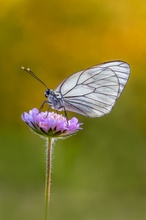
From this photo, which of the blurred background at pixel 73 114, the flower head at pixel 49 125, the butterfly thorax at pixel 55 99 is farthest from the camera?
the blurred background at pixel 73 114

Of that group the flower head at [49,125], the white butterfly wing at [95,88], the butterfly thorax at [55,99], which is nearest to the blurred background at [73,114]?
the white butterfly wing at [95,88]

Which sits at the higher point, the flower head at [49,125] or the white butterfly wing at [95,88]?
the white butterfly wing at [95,88]

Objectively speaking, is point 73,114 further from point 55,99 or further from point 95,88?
point 55,99

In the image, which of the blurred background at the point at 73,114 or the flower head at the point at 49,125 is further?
the blurred background at the point at 73,114

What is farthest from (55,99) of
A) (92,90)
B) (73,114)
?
(73,114)

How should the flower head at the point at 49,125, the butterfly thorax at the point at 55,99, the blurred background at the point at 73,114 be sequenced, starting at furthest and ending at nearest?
1. the blurred background at the point at 73,114
2. the butterfly thorax at the point at 55,99
3. the flower head at the point at 49,125

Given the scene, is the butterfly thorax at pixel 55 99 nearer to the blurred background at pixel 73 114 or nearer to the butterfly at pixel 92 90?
the butterfly at pixel 92 90
